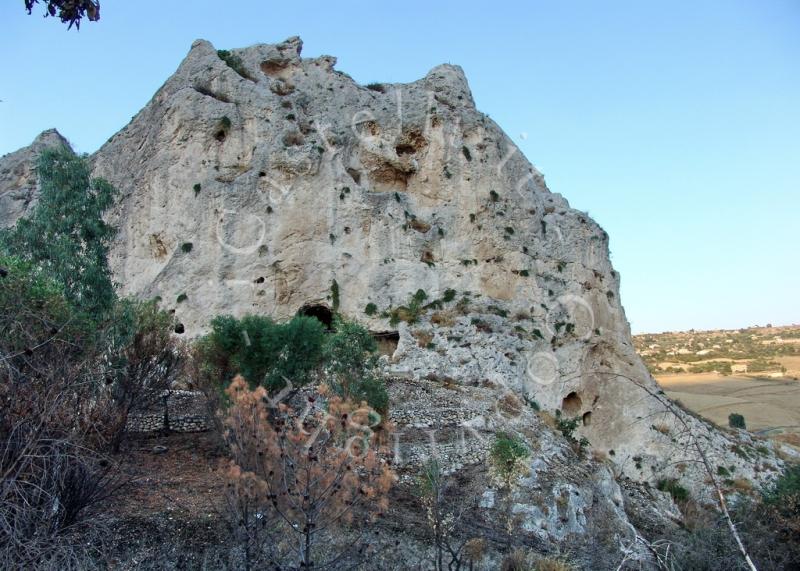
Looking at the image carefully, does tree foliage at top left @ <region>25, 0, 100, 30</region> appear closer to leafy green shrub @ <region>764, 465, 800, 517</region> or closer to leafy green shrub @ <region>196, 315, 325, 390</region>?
leafy green shrub @ <region>196, 315, 325, 390</region>

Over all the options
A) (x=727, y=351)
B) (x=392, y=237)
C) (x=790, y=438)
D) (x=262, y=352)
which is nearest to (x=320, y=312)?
(x=392, y=237)

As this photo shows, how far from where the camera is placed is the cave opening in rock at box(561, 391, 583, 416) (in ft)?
72.6

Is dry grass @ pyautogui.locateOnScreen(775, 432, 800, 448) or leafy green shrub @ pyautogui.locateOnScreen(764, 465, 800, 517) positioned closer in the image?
leafy green shrub @ pyautogui.locateOnScreen(764, 465, 800, 517)

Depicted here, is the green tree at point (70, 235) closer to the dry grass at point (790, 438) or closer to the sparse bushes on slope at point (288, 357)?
the sparse bushes on slope at point (288, 357)

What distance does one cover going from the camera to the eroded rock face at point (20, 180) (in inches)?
1027

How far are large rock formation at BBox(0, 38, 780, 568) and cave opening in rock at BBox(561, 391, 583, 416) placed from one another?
0.26ft

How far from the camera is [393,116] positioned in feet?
83.5

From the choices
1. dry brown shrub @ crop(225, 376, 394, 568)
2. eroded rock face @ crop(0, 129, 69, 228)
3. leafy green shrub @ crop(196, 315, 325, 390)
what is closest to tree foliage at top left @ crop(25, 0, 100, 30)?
dry brown shrub @ crop(225, 376, 394, 568)

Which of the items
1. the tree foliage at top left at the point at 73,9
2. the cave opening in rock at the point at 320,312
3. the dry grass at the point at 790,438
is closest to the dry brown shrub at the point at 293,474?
the tree foliage at top left at the point at 73,9

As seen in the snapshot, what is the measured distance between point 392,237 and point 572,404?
8.85m

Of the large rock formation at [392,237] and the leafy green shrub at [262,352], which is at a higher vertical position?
the large rock formation at [392,237]

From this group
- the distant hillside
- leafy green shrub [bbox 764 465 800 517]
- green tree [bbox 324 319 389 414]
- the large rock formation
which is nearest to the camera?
leafy green shrub [bbox 764 465 800 517]

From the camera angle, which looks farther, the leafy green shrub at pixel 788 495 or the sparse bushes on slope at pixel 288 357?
the sparse bushes on slope at pixel 288 357

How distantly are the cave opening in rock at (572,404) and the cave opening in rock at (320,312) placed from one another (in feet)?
28.8
